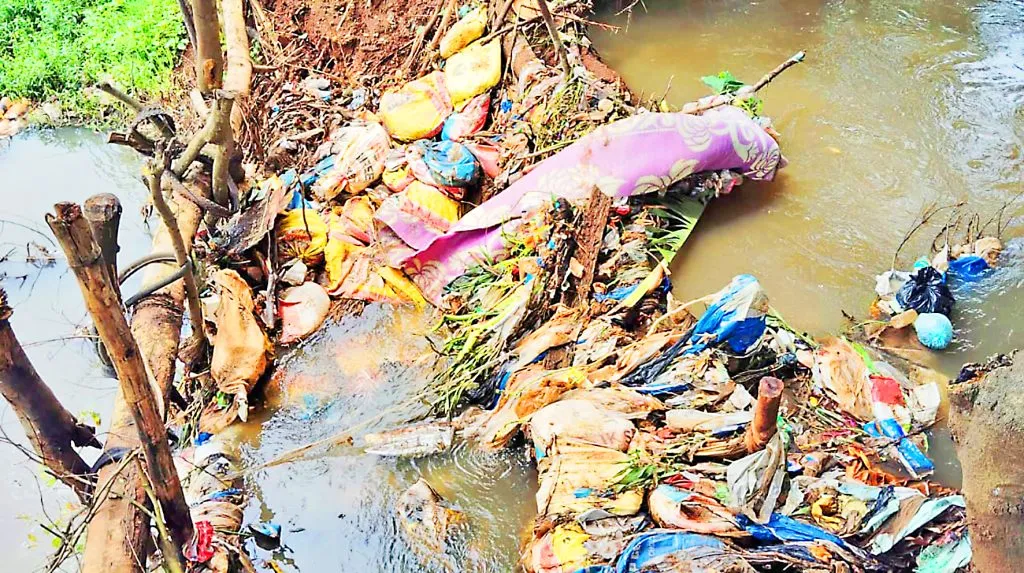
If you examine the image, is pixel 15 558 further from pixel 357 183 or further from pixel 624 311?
pixel 624 311

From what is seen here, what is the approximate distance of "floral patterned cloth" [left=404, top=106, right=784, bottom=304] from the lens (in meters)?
4.46

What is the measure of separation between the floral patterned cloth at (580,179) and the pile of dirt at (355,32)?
234 centimetres

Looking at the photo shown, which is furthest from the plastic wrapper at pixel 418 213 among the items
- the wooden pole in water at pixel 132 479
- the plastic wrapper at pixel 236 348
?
the wooden pole in water at pixel 132 479

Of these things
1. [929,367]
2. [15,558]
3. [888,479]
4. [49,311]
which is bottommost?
[929,367]

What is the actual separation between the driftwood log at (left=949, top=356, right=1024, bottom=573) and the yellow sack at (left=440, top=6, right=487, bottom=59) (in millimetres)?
5083

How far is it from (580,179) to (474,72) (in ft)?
5.23

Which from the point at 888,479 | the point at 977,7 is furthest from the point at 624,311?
the point at 977,7

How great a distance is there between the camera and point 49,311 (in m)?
5.07

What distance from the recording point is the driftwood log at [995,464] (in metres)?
1.23

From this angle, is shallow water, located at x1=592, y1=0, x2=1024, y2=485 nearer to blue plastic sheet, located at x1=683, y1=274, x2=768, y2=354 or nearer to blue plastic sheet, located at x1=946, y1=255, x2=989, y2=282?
blue plastic sheet, located at x1=946, y1=255, x2=989, y2=282

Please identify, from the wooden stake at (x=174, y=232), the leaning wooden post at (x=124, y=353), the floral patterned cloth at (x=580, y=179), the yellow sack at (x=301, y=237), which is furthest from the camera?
the yellow sack at (x=301, y=237)

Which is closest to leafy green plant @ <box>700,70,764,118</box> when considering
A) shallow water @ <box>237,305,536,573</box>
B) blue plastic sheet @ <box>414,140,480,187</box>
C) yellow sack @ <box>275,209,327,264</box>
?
blue plastic sheet @ <box>414,140,480,187</box>

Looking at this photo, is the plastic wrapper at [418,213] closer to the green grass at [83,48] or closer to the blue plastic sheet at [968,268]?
the blue plastic sheet at [968,268]

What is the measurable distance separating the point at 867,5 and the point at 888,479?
5.99m
